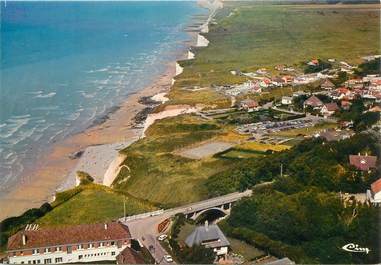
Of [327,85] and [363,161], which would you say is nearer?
[363,161]

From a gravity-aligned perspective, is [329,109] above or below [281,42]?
below

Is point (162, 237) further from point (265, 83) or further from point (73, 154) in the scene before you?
point (265, 83)

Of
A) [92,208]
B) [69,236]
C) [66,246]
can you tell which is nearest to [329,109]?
[92,208]

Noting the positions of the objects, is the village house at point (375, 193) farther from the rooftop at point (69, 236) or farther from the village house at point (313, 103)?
the village house at point (313, 103)

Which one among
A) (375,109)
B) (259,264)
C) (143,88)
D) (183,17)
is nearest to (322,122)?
(375,109)

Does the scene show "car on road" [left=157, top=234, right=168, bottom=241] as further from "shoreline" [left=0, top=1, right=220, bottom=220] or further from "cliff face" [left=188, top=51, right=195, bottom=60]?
"cliff face" [left=188, top=51, right=195, bottom=60]

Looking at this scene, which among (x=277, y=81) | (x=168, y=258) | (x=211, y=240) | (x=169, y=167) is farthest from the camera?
(x=277, y=81)
